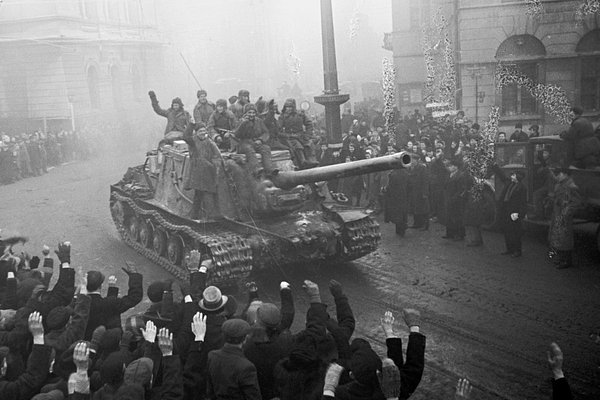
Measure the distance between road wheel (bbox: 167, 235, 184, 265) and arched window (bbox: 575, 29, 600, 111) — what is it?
531 inches

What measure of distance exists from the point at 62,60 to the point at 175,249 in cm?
2191

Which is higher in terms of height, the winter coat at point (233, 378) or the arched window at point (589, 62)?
the arched window at point (589, 62)

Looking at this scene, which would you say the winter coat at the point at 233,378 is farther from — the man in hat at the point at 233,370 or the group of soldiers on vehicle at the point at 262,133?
the group of soldiers on vehicle at the point at 262,133

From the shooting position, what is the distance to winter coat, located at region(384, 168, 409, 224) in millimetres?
14016

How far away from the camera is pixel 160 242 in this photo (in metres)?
12.9

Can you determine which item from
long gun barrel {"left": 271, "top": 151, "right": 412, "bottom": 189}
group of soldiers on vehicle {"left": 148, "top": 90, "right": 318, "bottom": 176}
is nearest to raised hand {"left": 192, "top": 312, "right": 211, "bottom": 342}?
long gun barrel {"left": 271, "top": 151, "right": 412, "bottom": 189}

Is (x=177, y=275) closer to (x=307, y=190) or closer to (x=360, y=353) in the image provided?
(x=307, y=190)

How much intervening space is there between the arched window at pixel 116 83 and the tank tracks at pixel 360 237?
1022 inches

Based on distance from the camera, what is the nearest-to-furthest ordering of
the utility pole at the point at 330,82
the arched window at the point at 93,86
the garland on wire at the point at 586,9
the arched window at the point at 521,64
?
the utility pole at the point at 330,82 → the garland on wire at the point at 586,9 → the arched window at the point at 521,64 → the arched window at the point at 93,86

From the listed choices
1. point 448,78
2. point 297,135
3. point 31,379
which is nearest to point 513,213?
point 297,135

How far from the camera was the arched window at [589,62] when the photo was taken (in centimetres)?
2055

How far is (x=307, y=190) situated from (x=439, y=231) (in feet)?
11.8

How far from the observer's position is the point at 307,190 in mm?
12078

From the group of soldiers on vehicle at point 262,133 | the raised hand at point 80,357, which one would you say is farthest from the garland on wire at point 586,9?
the raised hand at point 80,357
